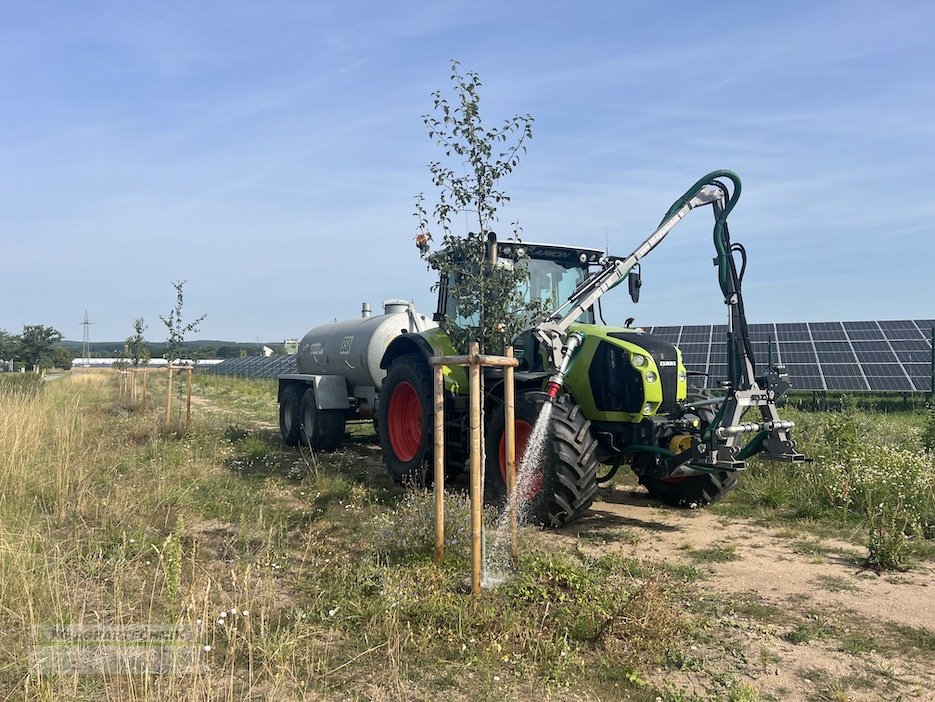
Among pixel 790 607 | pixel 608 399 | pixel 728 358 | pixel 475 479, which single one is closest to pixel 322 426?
pixel 608 399

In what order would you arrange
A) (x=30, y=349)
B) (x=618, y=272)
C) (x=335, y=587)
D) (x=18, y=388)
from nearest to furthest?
(x=335, y=587)
(x=618, y=272)
(x=18, y=388)
(x=30, y=349)

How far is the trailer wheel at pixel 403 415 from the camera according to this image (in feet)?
26.9

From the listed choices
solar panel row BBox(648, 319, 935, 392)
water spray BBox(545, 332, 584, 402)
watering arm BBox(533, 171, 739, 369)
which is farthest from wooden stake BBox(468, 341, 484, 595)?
solar panel row BBox(648, 319, 935, 392)

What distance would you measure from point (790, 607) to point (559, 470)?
2.05 metres

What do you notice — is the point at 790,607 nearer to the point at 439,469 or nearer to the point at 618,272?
the point at 439,469

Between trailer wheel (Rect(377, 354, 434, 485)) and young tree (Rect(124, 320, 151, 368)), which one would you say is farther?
young tree (Rect(124, 320, 151, 368))

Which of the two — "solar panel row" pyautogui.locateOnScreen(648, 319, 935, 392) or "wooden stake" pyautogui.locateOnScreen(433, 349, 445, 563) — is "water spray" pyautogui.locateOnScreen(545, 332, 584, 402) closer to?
"wooden stake" pyautogui.locateOnScreen(433, 349, 445, 563)

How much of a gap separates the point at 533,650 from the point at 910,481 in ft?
17.4

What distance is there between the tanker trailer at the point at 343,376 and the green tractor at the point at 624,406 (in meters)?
2.95

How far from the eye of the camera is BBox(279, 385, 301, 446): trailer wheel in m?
12.1

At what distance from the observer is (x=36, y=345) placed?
5516cm

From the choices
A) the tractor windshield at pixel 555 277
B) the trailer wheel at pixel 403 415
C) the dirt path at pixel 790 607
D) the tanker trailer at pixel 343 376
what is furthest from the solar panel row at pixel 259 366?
the dirt path at pixel 790 607

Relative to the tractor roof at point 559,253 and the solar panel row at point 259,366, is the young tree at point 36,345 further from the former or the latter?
the tractor roof at point 559,253

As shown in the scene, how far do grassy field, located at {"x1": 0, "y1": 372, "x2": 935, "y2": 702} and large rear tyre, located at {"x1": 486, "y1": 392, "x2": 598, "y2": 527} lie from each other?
0.38 metres
